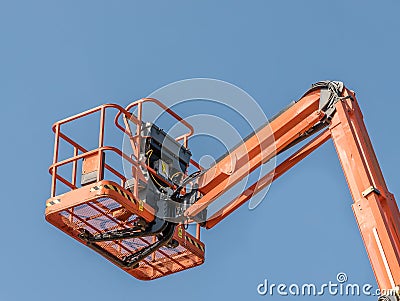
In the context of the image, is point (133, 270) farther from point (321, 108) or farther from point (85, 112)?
point (321, 108)

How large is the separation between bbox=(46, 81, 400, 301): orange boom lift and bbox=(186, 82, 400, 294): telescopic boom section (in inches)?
0.7

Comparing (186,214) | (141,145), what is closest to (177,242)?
(186,214)

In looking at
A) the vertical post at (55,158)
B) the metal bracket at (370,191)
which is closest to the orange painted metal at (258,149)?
the metal bracket at (370,191)

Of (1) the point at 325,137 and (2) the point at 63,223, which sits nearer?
(1) the point at 325,137

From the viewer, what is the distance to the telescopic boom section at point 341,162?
15508 millimetres

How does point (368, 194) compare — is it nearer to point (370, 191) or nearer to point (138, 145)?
point (370, 191)

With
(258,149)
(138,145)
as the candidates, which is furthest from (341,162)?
(138,145)

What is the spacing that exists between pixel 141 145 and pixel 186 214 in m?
1.47

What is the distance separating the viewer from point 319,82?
17.8 meters

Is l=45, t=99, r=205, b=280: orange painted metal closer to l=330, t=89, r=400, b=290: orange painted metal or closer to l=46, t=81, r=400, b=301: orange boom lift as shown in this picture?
l=46, t=81, r=400, b=301: orange boom lift

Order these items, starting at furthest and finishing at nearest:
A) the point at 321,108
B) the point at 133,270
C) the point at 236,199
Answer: the point at 133,270 < the point at 236,199 < the point at 321,108

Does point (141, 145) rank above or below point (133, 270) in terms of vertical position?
above

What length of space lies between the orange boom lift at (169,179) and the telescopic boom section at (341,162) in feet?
0.06

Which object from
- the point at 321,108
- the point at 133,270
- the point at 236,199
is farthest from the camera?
the point at 133,270
